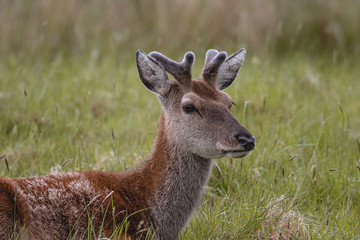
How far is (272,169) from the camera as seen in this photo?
5.62 m

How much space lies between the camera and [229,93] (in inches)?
267

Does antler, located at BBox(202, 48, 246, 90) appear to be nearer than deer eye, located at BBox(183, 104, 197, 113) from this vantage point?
No

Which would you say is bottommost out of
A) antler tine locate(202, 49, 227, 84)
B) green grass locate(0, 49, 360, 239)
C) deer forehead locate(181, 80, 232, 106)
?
green grass locate(0, 49, 360, 239)

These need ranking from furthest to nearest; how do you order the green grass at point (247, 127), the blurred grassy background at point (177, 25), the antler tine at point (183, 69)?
the blurred grassy background at point (177, 25) < the antler tine at point (183, 69) < the green grass at point (247, 127)

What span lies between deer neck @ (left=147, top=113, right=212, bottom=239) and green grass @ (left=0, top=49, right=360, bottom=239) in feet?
0.49

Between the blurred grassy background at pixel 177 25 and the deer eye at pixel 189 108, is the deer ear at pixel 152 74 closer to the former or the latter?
the deer eye at pixel 189 108

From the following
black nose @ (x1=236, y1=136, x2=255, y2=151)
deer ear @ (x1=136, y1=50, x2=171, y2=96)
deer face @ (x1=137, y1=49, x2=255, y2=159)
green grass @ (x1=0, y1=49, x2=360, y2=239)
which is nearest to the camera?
black nose @ (x1=236, y1=136, x2=255, y2=151)

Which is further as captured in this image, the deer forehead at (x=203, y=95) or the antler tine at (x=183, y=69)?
the antler tine at (x=183, y=69)

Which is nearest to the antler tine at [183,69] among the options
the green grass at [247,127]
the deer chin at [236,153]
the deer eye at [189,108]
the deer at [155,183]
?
the deer at [155,183]

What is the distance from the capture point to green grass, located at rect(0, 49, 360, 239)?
473 centimetres

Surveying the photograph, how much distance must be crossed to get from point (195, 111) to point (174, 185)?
647 millimetres

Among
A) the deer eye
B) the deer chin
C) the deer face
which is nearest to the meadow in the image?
the deer chin

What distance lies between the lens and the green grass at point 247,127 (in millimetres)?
4730

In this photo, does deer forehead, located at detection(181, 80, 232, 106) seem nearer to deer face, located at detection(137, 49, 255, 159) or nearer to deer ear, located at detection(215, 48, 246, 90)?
deer face, located at detection(137, 49, 255, 159)
